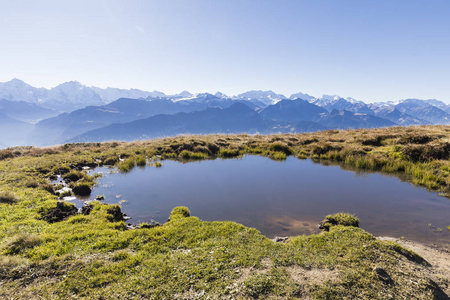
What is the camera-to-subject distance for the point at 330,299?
7.43 metres

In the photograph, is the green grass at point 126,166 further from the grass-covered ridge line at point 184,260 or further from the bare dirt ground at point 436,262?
the bare dirt ground at point 436,262

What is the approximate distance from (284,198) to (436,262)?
996cm

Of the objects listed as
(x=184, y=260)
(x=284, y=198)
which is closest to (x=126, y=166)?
(x=284, y=198)

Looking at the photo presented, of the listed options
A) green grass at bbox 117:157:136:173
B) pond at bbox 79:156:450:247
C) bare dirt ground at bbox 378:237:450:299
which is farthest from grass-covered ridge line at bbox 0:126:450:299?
green grass at bbox 117:157:136:173

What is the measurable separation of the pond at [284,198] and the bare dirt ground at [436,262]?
43.0 inches

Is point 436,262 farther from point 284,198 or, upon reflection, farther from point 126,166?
point 126,166

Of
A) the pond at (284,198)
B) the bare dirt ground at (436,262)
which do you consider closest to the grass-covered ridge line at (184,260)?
the bare dirt ground at (436,262)

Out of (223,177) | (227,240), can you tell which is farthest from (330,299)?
(223,177)

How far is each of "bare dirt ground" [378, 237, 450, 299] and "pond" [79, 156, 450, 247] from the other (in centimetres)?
109

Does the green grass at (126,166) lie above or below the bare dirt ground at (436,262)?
below

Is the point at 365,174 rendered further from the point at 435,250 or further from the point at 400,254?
the point at 400,254

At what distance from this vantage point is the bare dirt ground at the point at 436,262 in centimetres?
848

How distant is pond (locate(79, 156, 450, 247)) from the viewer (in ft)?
46.7

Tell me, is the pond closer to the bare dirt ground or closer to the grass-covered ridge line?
the bare dirt ground
